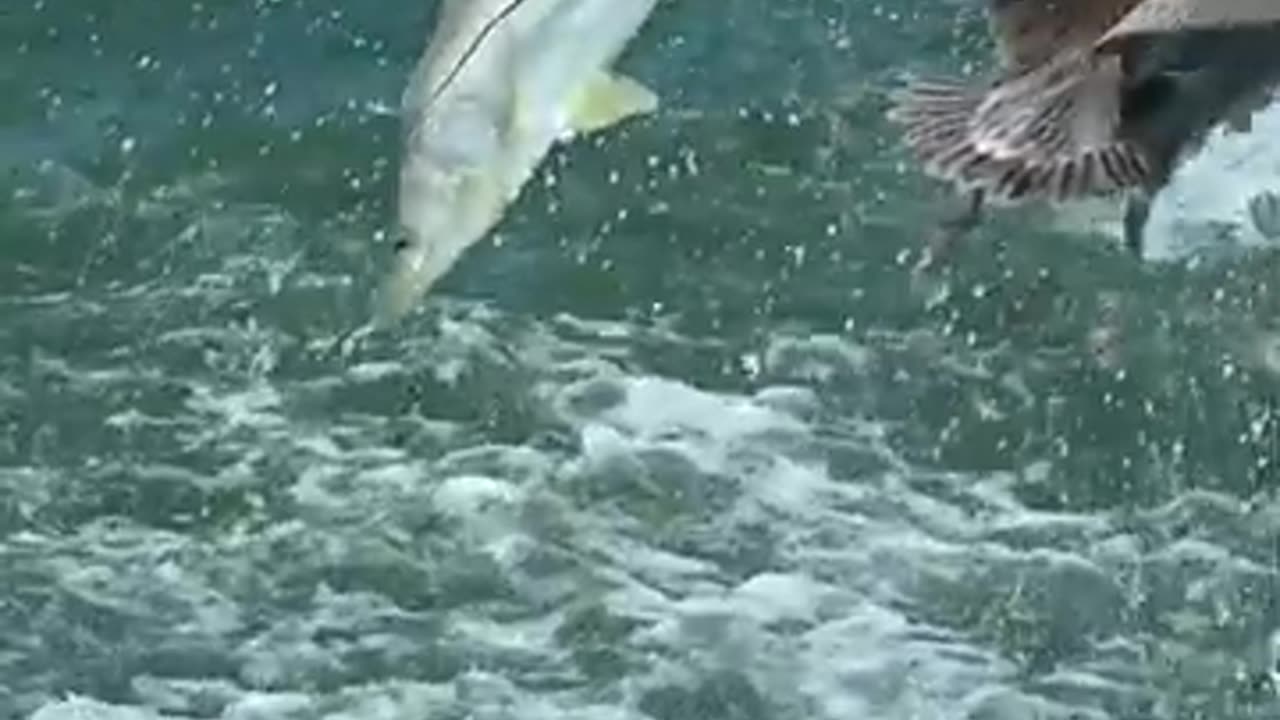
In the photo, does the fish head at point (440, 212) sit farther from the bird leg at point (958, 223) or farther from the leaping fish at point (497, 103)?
the bird leg at point (958, 223)

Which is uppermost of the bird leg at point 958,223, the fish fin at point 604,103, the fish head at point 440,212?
the bird leg at point 958,223

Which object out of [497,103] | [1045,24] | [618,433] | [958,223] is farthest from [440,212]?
[618,433]

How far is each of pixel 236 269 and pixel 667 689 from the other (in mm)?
2114

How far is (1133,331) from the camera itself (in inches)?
266

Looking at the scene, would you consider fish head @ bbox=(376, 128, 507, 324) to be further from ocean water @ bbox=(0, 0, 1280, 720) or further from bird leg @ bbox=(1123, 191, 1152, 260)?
ocean water @ bbox=(0, 0, 1280, 720)

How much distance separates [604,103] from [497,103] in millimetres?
63

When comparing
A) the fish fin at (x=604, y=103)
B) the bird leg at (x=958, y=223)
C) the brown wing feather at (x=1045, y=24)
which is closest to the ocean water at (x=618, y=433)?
the bird leg at (x=958, y=223)

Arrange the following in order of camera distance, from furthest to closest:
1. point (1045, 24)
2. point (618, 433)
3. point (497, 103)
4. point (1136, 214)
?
1. point (618, 433)
2. point (1136, 214)
3. point (1045, 24)
4. point (497, 103)

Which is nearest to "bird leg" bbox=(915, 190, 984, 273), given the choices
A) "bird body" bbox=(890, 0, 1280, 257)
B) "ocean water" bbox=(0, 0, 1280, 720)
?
"bird body" bbox=(890, 0, 1280, 257)

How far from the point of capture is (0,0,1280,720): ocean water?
17.6 ft

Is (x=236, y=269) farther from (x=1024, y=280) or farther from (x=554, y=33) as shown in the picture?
(x=554, y=33)

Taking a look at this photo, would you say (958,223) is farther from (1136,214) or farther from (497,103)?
(497,103)

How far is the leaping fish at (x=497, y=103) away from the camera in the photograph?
1.73 metres

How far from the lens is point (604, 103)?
5.84 ft
